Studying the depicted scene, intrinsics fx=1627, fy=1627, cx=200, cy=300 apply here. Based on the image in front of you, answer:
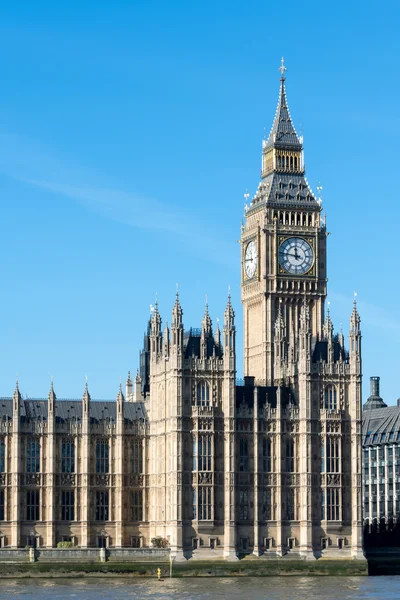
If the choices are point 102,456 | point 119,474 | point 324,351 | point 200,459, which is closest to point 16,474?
point 102,456

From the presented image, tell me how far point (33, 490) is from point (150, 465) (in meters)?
11.8

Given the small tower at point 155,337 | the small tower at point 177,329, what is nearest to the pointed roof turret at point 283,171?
the small tower at point 155,337

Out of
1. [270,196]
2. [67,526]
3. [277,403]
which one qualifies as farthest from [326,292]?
[67,526]

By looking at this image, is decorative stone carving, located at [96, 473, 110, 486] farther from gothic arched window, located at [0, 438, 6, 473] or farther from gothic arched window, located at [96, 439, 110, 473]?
gothic arched window, located at [0, 438, 6, 473]

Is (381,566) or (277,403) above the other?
(277,403)

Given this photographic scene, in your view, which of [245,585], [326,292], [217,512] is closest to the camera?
[245,585]

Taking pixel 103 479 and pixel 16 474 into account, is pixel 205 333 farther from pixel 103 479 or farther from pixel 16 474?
pixel 16 474

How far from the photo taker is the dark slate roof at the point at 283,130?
18138 centimetres

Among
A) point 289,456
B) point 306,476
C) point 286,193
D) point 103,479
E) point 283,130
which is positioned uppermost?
point 283,130

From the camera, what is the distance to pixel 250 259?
180m

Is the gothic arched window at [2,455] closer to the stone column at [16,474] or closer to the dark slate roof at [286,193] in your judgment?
the stone column at [16,474]

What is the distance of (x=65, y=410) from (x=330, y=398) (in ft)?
84.1

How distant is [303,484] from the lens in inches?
6097

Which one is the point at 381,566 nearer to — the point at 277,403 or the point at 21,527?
the point at 277,403
